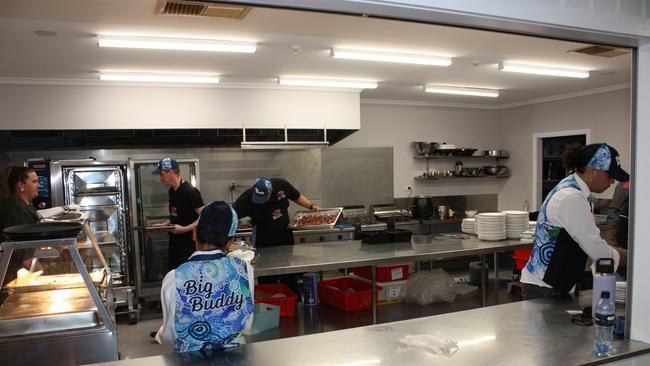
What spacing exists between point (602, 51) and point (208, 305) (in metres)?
4.57

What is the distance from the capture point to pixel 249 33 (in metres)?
3.96

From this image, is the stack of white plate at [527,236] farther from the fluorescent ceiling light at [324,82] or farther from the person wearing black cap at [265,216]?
the fluorescent ceiling light at [324,82]

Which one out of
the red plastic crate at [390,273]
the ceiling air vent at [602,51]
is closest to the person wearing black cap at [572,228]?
the red plastic crate at [390,273]

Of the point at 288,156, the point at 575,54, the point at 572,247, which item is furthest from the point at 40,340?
the point at 575,54

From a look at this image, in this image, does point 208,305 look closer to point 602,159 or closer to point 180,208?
point 602,159

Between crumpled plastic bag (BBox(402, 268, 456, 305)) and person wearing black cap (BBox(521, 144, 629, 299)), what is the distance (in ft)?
5.32

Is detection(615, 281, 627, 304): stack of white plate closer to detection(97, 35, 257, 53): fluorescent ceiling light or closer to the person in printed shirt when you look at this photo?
the person in printed shirt

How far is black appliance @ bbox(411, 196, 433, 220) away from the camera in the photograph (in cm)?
775

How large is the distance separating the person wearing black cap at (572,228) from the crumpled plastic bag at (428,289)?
162 centimetres

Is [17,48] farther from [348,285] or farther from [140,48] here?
[348,285]

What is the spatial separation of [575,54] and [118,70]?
190 inches

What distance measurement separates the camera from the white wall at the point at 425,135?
789 cm

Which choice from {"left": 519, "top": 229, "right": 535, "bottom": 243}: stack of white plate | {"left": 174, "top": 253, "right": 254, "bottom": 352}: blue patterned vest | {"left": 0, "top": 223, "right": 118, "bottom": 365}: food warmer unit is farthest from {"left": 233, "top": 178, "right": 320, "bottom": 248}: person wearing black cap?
{"left": 174, "top": 253, "right": 254, "bottom": 352}: blue patterned vest

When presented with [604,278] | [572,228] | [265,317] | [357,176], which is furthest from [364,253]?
[357,176]
